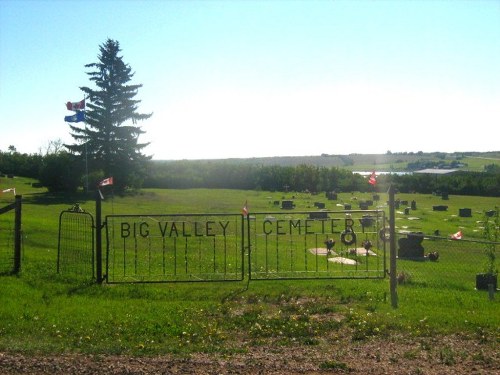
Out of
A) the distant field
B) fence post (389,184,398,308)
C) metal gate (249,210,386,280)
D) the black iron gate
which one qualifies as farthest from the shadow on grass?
the distant field

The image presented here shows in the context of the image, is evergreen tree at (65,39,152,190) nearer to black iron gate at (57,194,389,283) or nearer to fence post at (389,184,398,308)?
black iron gate at (57,194,389,283)

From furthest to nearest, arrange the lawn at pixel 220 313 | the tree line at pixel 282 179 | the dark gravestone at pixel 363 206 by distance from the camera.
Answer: the tree line at pixel 282 179
the dark gravestone at pixel 363 206
the lawn at pixel 220 313

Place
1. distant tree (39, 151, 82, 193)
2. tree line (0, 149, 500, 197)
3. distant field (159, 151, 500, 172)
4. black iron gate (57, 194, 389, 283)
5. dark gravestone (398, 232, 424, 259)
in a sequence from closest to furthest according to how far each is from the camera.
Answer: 1. black iron gate (57, 194, 389, 283)
2. dark gravestone (398, 232, 424, 259)
3. distant tree (39, 151, 82, 193)
4. tree line (0, 149, 500, 197)
5. distant field (159, 151, 500, 172)

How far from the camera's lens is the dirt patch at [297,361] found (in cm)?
626

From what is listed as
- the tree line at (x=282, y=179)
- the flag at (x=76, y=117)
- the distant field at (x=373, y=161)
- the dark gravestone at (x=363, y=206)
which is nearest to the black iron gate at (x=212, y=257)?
the dark gravestone at (x=363, y=206)

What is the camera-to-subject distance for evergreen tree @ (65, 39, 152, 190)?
50.9m

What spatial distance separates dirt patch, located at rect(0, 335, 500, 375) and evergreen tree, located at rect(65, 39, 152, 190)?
44518 mm

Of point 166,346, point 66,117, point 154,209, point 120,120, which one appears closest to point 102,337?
point 166,346

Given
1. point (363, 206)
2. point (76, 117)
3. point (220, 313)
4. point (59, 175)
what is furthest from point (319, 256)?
point (59, 175)

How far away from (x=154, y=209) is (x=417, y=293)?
29.0 m

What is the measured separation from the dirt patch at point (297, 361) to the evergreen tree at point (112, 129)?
146 ft

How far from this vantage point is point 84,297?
31.9 feet

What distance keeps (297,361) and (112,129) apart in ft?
156

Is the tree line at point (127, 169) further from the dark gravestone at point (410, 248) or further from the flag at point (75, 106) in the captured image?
the dark gravestone at point (410, 248)
